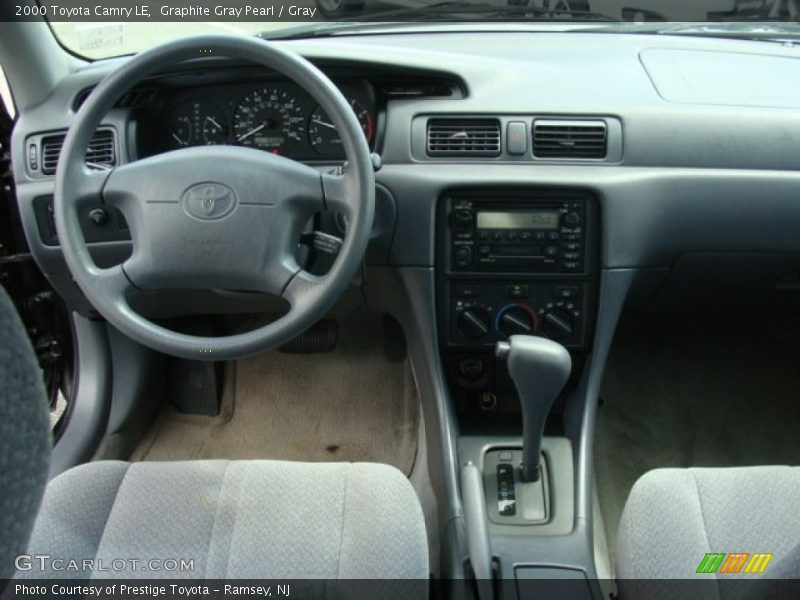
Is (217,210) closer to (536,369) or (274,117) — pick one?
(274,117)

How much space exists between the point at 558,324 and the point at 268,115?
0.79m

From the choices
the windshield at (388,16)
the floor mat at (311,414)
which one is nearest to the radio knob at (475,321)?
the floor mat at (311,414)

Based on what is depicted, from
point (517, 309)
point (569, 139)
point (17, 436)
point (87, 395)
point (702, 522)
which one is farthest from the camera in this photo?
point (87, 395)

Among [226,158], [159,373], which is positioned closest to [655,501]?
[226,158]

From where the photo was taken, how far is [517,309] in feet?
5.59

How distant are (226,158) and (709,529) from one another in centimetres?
107

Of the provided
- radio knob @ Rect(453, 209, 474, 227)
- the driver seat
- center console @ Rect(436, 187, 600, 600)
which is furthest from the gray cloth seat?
radio knob @ Rect(453, 209, 474, 227)

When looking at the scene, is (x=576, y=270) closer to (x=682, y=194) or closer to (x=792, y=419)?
(x=682, y=194)

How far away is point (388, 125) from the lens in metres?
1.64

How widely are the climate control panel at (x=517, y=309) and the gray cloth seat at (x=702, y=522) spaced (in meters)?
0.42

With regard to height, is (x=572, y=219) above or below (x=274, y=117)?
below

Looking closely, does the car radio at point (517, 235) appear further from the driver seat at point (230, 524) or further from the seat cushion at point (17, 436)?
the seat cushion at point (17, 436)

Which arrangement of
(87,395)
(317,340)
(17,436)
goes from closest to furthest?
(17,436), (87,395), (317,340)

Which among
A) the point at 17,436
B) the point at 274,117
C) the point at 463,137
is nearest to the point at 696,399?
the point at 463,137
